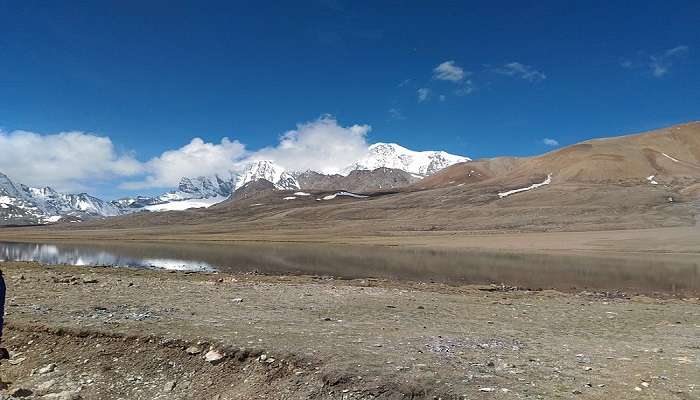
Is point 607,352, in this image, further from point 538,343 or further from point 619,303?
point 619,303

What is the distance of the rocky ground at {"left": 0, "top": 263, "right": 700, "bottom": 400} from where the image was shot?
986 cm

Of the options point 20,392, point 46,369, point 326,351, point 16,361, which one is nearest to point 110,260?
point 16,361

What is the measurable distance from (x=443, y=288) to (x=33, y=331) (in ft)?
71.7

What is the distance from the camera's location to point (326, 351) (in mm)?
11648

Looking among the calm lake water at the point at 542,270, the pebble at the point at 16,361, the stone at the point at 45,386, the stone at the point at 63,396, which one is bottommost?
the calm lake water at the point at 542,270

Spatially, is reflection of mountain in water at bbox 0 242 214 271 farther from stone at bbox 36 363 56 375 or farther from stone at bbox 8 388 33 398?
stone at bbox 8 388 33 398

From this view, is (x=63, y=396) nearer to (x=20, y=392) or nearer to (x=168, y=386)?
(x=20, y=392)

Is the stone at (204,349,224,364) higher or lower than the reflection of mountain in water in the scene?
higher

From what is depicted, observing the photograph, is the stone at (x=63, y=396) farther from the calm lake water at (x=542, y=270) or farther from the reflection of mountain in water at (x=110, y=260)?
the reflection of mountain in water at (x=110, y=260)

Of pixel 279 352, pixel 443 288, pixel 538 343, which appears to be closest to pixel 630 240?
pixel 443 288

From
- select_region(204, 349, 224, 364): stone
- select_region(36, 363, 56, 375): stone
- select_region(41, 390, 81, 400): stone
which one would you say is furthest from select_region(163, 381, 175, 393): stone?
select_region(36, 363, 56, 375): stone

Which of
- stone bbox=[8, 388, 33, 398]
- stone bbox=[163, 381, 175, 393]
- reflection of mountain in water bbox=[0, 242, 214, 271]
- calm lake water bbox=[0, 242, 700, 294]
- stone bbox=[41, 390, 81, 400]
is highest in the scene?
stone bbox=[8, 388, 33, 398]

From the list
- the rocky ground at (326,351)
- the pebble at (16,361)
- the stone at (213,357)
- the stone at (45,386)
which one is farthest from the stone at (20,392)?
the stone at (213,357)

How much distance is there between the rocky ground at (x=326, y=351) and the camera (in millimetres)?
9859
